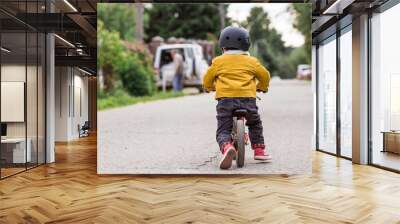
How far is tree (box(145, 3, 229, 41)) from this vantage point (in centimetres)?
553

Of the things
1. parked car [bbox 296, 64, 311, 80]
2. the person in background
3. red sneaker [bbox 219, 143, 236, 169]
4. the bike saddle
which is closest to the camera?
red sneaker [bbox 219, 143, 236, 169]

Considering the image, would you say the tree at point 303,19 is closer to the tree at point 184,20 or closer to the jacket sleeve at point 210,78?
the tree at point 184,20

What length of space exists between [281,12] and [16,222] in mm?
3856

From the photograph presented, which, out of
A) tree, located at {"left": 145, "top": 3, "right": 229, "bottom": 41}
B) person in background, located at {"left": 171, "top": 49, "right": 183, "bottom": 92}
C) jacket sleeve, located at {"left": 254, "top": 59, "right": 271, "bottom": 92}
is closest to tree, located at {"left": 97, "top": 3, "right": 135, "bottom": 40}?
tree, located at {"left": 145, "top": 3, "right": 229, "bottom": 41}

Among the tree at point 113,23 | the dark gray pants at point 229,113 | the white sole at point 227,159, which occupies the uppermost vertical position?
the tree at point 113,23

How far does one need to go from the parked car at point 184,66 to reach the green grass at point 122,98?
130 mm

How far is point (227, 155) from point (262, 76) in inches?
39.8

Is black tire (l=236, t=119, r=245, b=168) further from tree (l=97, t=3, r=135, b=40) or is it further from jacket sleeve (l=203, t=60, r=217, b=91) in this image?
tree (l=97, t=3, r=135, b=40)

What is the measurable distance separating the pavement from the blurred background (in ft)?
0.57

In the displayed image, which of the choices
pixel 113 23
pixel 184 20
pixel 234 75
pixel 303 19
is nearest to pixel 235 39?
pixel 234 75

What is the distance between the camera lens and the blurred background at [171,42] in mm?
5504

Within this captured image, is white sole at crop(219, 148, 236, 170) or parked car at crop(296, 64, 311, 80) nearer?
white sole at crop(219, 148, 236, 170)

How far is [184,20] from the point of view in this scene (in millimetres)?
5527

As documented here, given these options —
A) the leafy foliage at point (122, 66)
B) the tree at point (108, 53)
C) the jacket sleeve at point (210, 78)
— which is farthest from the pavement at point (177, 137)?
the tree at point (108, 53)
